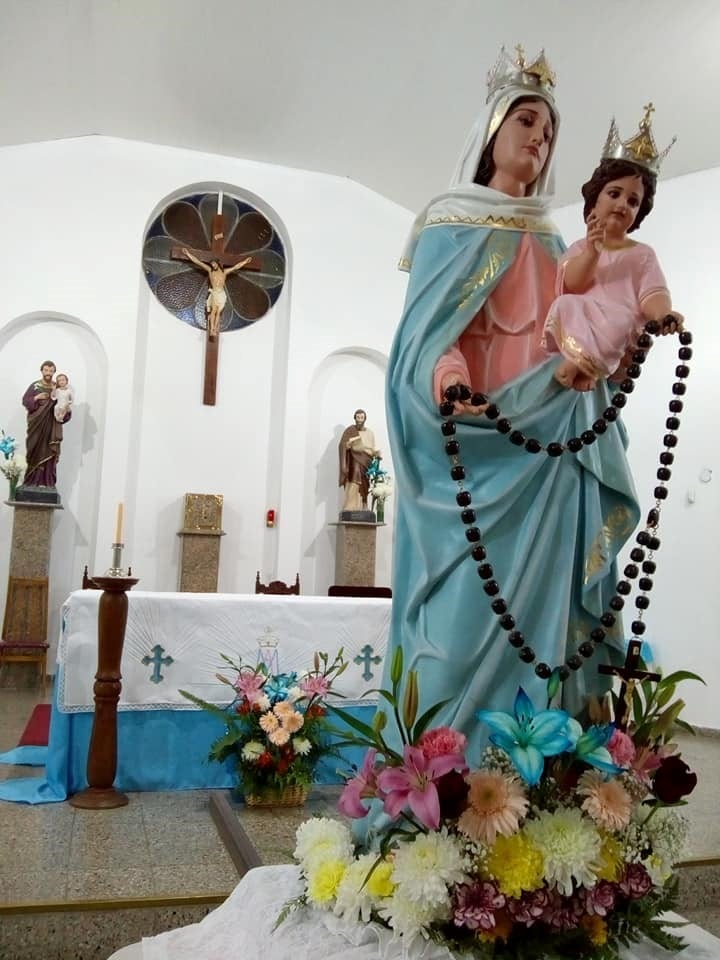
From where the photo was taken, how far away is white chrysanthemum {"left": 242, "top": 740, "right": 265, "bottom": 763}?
11.5 ft

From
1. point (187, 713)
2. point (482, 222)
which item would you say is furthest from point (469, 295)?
point (187, 713)

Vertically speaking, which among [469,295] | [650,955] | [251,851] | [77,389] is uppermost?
[77,389]

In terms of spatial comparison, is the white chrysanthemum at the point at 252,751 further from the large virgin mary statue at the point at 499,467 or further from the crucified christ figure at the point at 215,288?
the crucified christ figure at the point at 215,288

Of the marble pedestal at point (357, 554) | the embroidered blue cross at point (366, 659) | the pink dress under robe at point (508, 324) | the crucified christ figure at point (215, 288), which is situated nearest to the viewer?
the pink dress under robe at point (508, 324)

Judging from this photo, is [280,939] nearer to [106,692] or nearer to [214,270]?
[106,692]

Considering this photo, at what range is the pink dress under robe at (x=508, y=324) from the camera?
201 cm

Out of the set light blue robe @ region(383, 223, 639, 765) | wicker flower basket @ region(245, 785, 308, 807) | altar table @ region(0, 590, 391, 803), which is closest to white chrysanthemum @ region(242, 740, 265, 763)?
wicker flower basket @ region(245, 785, 308, 807)

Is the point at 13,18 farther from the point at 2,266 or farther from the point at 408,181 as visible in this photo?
the point at 408,181

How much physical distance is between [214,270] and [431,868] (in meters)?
8.41

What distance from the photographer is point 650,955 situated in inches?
67.6

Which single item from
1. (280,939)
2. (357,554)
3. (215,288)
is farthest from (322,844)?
(215,288)

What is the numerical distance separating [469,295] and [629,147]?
0.45 m

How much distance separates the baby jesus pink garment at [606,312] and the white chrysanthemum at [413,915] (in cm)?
106

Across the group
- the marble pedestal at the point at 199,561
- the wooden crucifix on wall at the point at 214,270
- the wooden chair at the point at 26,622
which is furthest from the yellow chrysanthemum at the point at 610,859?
the wooden crucifix on wall at the point at 214,270
